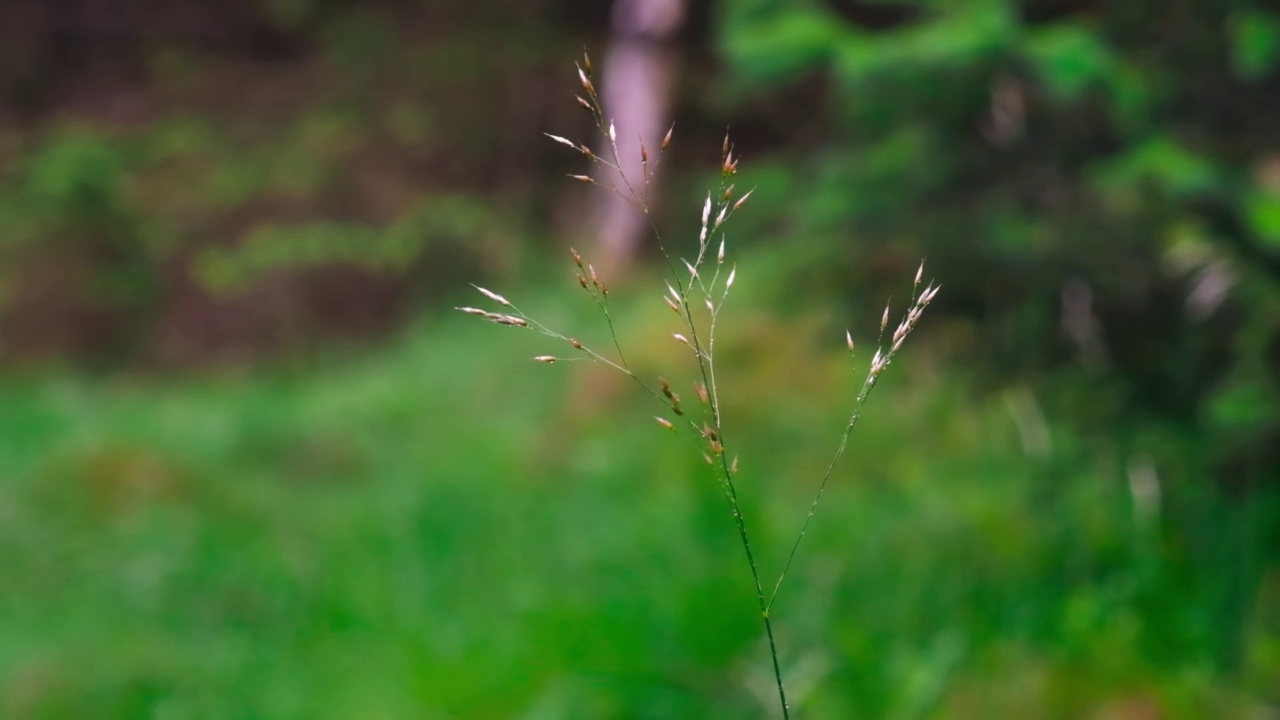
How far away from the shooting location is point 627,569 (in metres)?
4.01

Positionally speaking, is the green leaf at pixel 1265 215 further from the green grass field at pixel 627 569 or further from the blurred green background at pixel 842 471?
the green grass field at pixel 627 569

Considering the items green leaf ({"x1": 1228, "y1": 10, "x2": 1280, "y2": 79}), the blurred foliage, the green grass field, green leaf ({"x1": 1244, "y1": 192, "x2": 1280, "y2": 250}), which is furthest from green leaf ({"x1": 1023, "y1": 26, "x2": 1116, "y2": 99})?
the green grass field

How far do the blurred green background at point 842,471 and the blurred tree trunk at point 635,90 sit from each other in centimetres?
195

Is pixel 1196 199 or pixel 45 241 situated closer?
pixel 1196 199

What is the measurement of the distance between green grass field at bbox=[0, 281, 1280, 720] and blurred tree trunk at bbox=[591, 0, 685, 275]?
3120 millimetres

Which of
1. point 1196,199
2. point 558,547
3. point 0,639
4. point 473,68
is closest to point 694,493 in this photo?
point 558,547

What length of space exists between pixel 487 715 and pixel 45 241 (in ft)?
27.0

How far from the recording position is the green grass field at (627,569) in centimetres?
313

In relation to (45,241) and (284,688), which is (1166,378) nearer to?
(284,688)

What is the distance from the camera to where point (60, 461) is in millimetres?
5965

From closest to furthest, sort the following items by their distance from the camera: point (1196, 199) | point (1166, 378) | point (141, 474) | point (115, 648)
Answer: point (1196, 199)
point (1166, 378)
point (115, 648)
point (141, 474)

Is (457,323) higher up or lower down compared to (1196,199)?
lower down

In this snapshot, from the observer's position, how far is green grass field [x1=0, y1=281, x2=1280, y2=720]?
3135 mm

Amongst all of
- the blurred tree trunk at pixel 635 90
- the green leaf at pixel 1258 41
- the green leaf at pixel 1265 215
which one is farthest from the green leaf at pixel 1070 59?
the blurred tree trunk at pixel 635 90
